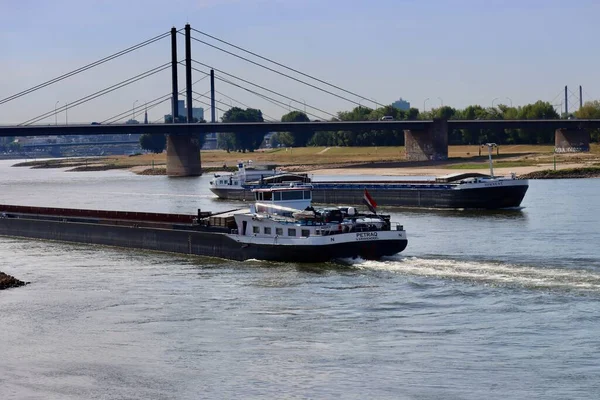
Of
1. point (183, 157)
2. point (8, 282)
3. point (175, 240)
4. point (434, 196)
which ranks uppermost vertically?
point (183, 157)

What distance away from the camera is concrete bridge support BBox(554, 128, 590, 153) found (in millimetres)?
131625

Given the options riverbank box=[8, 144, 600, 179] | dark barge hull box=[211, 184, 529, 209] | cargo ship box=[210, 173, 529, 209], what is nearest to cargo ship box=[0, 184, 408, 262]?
cargo ship box=[210, 173, 529, 209]

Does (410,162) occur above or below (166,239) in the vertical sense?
above

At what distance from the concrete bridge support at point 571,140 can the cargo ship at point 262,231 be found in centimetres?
8572

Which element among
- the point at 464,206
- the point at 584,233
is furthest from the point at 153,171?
the point at 584,233

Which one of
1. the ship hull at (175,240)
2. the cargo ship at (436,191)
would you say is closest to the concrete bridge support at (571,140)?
the cargo ship at (436,191)

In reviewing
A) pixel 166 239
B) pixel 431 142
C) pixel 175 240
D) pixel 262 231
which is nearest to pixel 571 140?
pixel 431 142

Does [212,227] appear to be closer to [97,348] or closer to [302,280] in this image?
[302,280]

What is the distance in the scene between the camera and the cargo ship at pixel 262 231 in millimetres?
40344

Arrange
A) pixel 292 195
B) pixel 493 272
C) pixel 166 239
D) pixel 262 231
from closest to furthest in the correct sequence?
pixel 493 272 → pixel 262 231 → pixel 292 195 → pixel 166 239

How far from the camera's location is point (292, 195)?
45281 mm

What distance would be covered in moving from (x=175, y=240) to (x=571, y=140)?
9205 cm

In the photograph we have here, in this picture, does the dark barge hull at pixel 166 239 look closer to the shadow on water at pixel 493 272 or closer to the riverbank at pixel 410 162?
the shadow on water at pixel 493 272

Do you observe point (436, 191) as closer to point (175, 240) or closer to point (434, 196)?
point (434, 196)
